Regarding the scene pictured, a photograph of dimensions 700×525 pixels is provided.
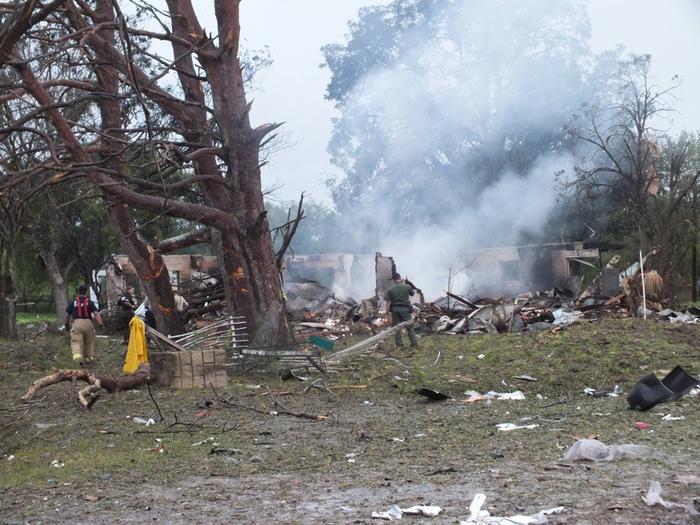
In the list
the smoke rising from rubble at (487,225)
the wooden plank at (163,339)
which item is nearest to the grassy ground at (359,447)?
the wooden plank at (163,339)

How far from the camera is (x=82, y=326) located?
16.3m

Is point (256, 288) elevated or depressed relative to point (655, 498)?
elevated

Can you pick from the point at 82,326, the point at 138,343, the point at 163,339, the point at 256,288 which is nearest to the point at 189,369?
the point at 163,339

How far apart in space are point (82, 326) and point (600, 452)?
11.7 meters

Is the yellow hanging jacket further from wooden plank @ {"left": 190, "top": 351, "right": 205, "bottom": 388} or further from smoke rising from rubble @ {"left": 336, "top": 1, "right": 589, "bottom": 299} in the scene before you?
smoke rising from rubble @ {"left": 336, "top": 1, "right": 589, "bottom": 299}

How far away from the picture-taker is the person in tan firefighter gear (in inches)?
643

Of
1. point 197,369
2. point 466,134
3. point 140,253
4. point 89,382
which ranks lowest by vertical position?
point 197,369

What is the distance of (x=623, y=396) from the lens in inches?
429

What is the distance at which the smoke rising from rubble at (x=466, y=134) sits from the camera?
35.0 m

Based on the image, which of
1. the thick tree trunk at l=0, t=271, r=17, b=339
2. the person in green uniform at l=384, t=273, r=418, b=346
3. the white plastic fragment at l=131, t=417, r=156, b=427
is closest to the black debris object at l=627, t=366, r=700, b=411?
the white plastic fragment at l=131, t=417, r=156, b=427

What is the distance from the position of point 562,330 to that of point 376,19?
74.2 ft

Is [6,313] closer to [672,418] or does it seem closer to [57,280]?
[57,280]

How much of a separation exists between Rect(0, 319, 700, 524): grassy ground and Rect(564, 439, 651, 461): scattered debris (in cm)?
14

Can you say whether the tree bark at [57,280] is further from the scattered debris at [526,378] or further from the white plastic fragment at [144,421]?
the white plastic fragment at [144,421]
